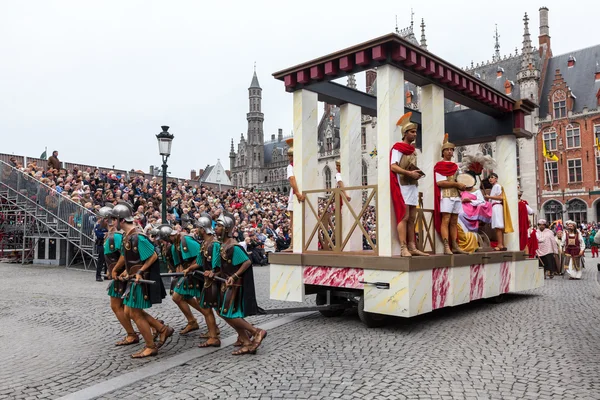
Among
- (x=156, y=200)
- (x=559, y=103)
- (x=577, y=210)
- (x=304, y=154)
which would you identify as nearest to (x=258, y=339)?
(x=304, y=154)

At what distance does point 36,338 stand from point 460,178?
802 centimetres

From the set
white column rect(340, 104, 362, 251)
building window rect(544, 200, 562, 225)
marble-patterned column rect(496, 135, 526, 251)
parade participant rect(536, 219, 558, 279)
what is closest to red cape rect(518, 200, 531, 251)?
marble-patterned column rect(496, 135, 526, 251)

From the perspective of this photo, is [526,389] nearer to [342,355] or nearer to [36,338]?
[342,355]

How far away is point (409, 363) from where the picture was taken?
17.9ft

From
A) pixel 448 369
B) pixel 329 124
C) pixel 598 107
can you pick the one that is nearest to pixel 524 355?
pixel 448 369

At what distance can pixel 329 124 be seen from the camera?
68.6 meters

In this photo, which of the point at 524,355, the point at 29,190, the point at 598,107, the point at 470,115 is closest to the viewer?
the point at 524,355

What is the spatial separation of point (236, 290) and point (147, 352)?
1323 millimetres

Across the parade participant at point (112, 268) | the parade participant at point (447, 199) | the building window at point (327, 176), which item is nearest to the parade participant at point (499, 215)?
the parade participant at point (447, 199)

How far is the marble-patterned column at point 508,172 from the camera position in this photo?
35.5 feet

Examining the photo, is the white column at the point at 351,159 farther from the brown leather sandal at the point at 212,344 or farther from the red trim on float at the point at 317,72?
the brown leather sandal at the point at 212,344

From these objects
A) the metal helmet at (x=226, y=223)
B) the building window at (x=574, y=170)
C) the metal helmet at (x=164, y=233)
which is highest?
the building window at (x=574, y=170)

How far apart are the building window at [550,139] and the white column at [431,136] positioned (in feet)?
141

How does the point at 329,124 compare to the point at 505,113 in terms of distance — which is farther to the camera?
the point at 329,124
